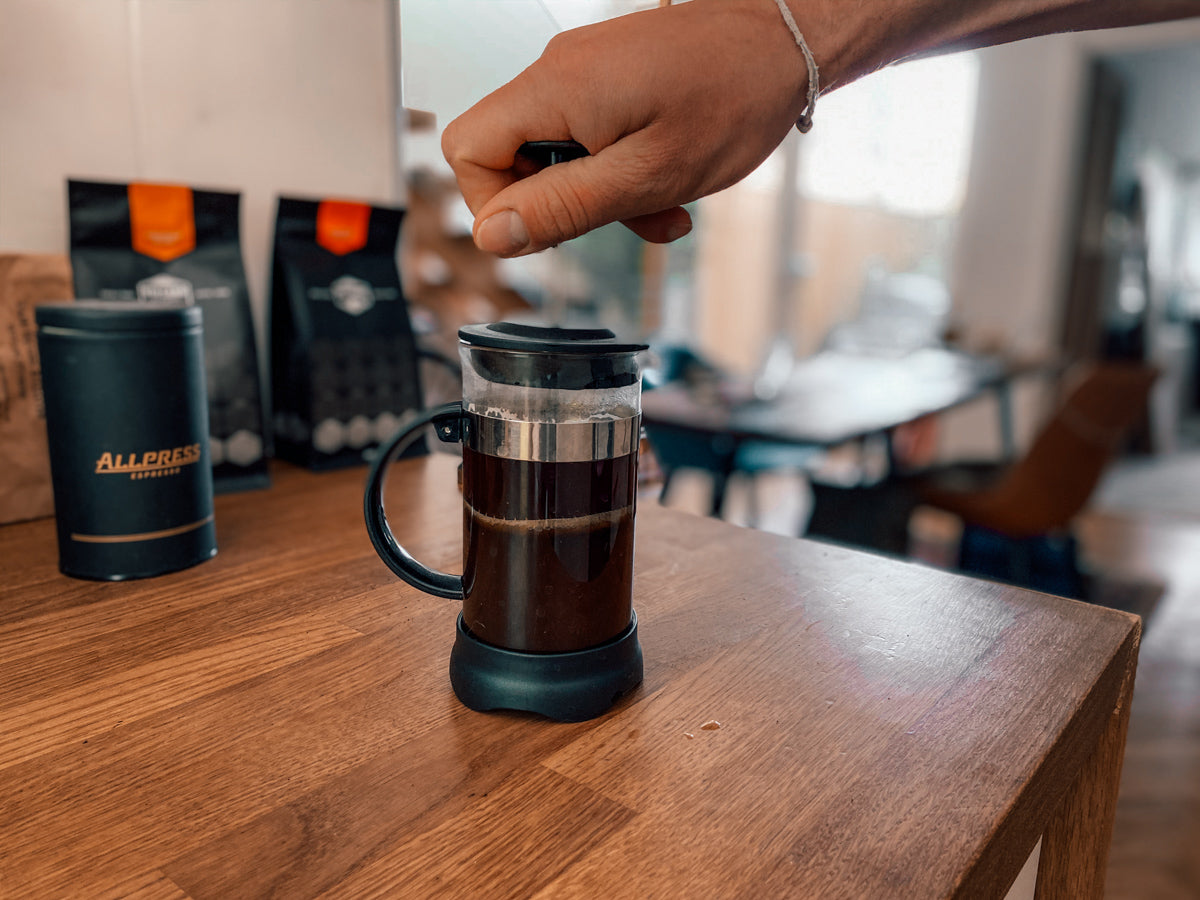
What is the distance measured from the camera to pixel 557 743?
0.53 metres

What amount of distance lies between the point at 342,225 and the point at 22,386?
412 mm

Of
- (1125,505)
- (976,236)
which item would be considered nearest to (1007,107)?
(976,236)

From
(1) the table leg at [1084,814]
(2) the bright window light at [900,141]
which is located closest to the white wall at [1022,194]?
(2) the bright window light at [900,141]

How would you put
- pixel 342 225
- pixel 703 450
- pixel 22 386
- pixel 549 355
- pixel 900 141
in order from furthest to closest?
1. pixel 900 141
2. pixel 703 450
3. pixel 342 225
4. pixel 22 386
5. pixel 549 355

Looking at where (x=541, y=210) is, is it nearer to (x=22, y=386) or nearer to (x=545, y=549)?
(x=545, y=549)

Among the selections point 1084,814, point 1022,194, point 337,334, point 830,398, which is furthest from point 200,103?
point 1022,194

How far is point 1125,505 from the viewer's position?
14.6 ft

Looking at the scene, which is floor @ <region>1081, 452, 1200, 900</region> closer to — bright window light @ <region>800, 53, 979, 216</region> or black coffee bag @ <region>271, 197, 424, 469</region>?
black coffee bag @ <region>271, 197, 424, 469</region>

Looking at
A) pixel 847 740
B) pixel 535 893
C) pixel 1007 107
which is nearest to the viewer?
pixel 535 893

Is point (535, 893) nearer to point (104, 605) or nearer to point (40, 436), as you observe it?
point (104, 605)

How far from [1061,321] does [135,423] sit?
5.71m

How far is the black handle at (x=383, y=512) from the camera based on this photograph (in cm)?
56

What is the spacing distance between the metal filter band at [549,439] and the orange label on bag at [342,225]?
647 mm

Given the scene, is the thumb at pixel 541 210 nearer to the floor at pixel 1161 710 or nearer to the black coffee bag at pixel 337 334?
the black coffee bag at pixel 337 334
